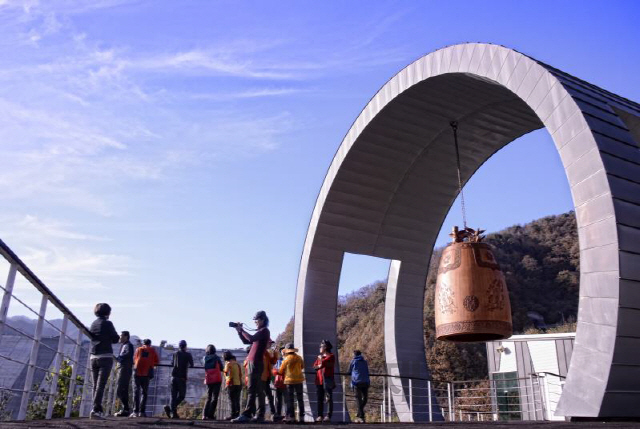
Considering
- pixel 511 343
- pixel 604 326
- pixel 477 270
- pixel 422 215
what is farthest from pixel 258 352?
pixel 511 343

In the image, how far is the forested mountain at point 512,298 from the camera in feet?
114

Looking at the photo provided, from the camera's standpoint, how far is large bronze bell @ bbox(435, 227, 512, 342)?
9.18m

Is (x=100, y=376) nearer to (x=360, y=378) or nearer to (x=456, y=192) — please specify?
(x=360, y=378)

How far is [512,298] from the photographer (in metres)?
42.5

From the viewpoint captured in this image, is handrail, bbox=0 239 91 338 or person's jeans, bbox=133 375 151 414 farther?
person's jeans, bbox=133 375 151 414

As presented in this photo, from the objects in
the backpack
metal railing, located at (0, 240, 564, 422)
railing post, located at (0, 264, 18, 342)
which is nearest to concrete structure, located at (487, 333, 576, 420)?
metal railing, located at (0, 240, 564, 422)

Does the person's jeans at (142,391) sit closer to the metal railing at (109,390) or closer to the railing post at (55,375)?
the metal railing at (109,390)

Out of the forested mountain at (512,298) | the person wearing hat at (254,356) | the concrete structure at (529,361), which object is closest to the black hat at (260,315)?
the person wearing hat at (254,356)

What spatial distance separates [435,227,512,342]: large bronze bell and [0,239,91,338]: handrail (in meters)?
5.49

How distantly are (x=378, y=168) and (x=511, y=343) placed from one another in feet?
31.2

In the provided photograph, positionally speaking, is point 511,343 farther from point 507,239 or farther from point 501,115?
point 507,239

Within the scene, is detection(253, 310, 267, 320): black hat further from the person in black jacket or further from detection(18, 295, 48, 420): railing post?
detection(18, 295, 48, 420): railing post

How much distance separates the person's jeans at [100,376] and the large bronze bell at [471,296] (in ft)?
16.3

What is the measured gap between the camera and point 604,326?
719 cm
